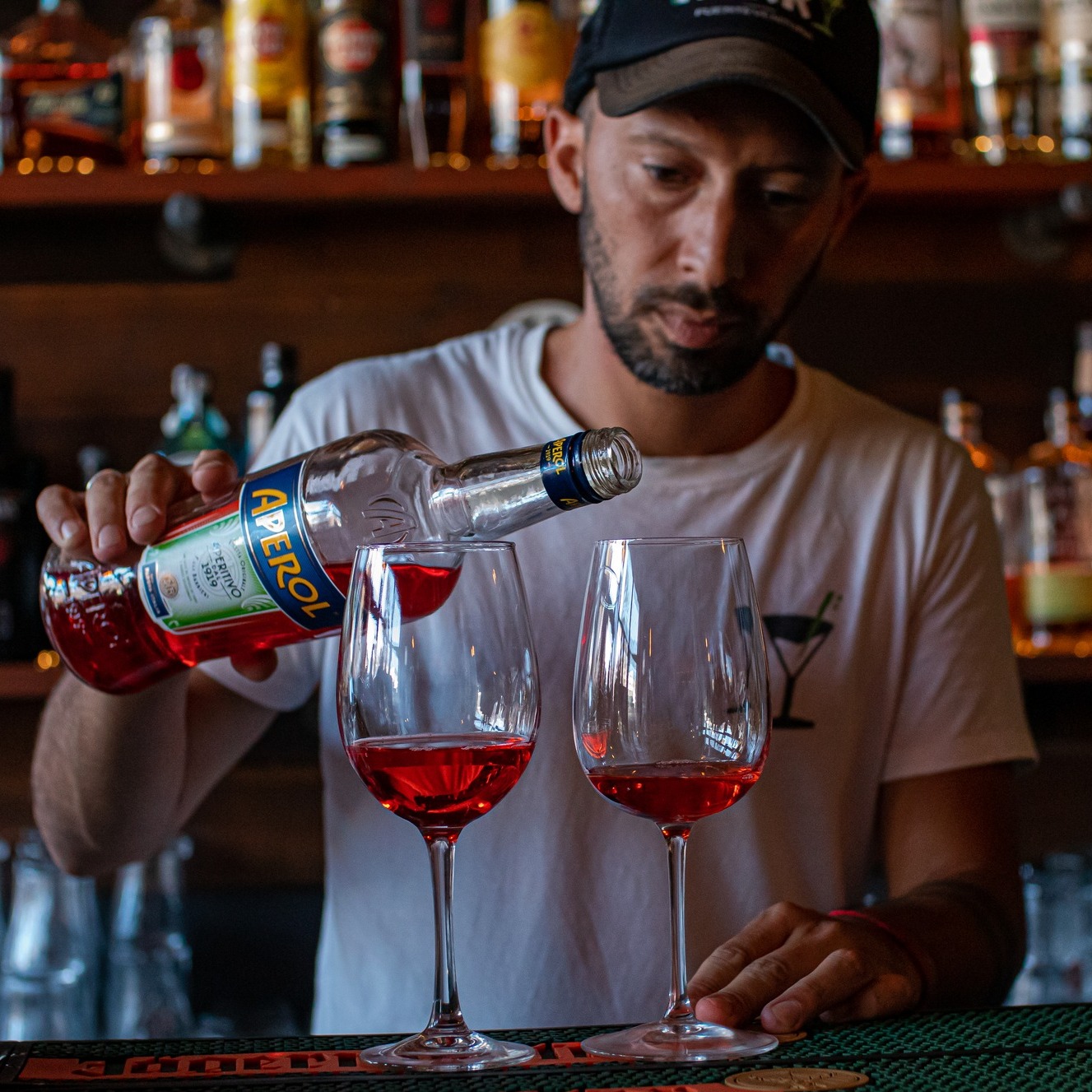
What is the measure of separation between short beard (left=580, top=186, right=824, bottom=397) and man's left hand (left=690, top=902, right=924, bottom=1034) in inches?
19.6

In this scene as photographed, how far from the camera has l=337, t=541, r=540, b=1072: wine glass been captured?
0.63 meters

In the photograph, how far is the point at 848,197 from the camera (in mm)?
Result: 1327

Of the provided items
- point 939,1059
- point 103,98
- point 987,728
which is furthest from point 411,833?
point 103,98

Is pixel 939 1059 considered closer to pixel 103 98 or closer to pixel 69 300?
pixel 103 98

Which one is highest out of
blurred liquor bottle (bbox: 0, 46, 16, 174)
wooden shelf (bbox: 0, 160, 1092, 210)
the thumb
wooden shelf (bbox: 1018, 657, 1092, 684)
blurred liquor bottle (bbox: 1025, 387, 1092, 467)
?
blurred liquor bottle (bbox: 0, 46, 16, 174)

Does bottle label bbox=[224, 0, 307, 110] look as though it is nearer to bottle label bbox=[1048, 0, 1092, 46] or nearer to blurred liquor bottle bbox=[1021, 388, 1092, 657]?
bottle label bbox=[1048, 0, 1092, 46]

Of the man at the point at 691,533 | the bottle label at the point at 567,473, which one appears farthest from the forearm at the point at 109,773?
the bottle label at the point at 567,473

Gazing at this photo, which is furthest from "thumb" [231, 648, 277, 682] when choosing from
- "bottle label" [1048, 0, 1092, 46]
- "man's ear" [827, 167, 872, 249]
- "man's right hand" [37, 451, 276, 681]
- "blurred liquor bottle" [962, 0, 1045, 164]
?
"bottle label" [1048, 0, 1092, 46]

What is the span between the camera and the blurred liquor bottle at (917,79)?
5.27ft

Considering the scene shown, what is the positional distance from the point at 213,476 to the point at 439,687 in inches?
12.7

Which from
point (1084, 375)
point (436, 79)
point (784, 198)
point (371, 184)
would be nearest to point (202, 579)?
point (784, 198)

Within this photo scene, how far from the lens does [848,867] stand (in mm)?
1266

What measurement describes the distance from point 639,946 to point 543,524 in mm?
359

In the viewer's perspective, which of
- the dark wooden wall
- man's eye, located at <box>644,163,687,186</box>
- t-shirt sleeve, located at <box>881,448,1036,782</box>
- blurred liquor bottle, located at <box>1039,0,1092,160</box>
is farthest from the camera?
the dark wooden wall
